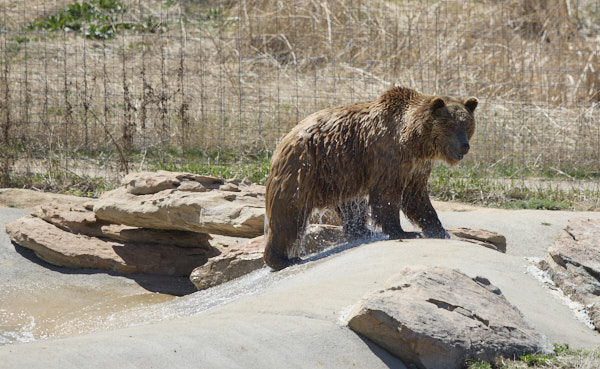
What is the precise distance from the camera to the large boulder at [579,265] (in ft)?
18.7

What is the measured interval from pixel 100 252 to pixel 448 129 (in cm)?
422

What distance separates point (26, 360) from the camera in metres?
3.83

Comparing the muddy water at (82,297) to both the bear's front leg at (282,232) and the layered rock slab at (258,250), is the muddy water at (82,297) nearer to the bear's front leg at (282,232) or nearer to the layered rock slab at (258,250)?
the bear's front leg at (282,232)

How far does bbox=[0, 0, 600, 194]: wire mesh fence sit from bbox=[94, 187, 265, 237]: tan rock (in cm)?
319

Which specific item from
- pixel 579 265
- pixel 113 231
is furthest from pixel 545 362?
pixel 113 231

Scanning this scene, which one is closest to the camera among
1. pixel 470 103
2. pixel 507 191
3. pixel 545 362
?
pixel 545 362

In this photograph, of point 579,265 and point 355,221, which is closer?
point 579,265

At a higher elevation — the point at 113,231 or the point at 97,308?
the point at 113,231

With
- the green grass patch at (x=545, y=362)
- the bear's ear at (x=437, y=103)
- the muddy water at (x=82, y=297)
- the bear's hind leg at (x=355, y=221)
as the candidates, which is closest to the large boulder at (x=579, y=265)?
the green grass patch at (x=545, y=362)

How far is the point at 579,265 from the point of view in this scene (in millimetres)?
5949

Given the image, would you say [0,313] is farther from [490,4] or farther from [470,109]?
[490,4]

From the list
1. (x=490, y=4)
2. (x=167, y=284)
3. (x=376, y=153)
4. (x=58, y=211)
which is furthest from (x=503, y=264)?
(x=490, y=4)

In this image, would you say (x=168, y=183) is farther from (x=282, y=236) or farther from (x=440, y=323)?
(x=440, y=323)

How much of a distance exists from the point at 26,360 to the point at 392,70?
1157 cm
